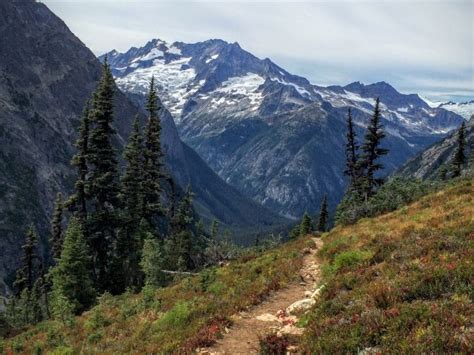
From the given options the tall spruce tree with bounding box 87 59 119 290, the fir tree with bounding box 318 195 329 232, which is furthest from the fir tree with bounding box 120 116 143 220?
the fir tree with bounding box 318 195 329 232

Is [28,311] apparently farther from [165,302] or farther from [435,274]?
[435,274]

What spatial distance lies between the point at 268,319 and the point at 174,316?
3466 mm

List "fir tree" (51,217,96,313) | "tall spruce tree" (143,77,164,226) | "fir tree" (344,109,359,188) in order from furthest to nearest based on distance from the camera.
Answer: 1. "fir tree" (344,109,359,188)
2. "tall spruce tree" (143,77,164,226)
3. "fir tree" (51,217,96,313)

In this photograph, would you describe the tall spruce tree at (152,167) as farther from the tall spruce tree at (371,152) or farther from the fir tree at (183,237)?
the tall spruce tree at (371,152)

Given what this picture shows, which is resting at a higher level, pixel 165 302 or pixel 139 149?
pixel 139 149

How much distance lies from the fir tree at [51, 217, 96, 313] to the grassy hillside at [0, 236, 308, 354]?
331 inches

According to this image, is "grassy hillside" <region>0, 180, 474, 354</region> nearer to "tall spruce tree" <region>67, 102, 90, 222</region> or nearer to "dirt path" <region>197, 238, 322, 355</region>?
"dirt path" <region>197, 238, 322, 355</region>

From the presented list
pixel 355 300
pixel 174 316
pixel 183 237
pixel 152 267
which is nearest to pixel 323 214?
pixel 183 237

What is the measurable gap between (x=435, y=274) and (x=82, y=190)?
3208cm

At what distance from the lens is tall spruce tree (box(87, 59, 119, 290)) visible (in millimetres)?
38191

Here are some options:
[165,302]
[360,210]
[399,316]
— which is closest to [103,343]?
[165,302]

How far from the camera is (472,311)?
970 centimetres

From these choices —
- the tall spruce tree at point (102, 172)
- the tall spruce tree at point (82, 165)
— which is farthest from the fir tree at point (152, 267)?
the tall spruce tree at point (82, 165)

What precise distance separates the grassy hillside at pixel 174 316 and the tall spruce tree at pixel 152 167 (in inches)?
624
